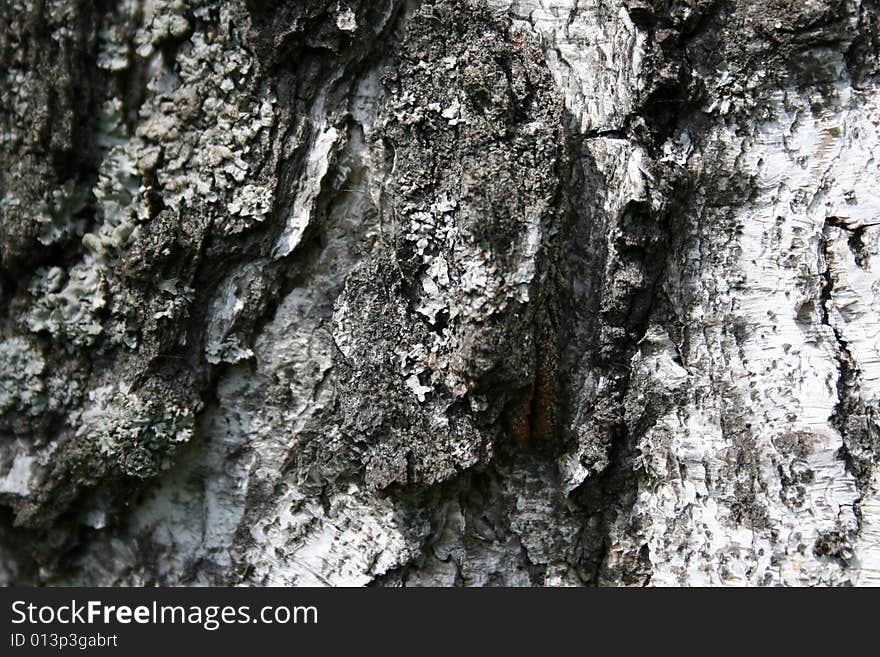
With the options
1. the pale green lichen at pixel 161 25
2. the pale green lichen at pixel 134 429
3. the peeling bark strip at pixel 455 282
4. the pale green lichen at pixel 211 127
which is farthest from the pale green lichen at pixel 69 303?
the pale green lichen at pixel 161 25

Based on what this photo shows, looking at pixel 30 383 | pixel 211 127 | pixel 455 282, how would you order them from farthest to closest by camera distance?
pixel 30 383 < pixel 211 127 < pixel 455 282

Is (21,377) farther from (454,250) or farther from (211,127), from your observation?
(454,250)

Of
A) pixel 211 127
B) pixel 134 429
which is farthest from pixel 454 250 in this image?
pixel 134 429

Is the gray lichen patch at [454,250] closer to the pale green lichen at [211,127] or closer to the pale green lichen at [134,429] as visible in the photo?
the pale green lichen at [211,127]

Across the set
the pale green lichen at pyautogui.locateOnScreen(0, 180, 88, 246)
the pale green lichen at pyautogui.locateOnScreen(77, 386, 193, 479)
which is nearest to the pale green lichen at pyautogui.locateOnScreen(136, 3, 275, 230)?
the pale green lichen at pyautogui.locateOnScreen(0, 180, 88, 246)

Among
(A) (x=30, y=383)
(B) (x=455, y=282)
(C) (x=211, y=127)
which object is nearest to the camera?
(B) (x=455, y=282)

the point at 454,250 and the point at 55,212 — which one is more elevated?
the point at 55,212

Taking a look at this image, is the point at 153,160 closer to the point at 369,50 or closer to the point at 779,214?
the point at 369,50
